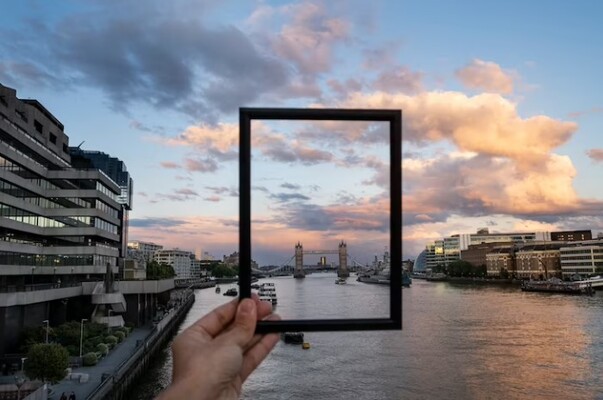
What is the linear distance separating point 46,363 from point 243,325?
74.8 feet

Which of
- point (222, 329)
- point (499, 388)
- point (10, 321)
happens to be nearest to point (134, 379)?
point (10, 321)

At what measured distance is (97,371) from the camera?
26.4m

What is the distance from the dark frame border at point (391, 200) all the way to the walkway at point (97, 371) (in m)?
21.8

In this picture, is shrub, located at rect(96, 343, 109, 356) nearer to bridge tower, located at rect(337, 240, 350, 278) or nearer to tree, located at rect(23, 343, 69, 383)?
tree, located at rect(23, 343, 69, 383)

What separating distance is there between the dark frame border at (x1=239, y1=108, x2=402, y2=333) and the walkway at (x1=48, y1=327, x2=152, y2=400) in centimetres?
2178

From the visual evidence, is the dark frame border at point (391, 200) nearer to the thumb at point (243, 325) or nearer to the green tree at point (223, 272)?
the thumb at point (243, 325)

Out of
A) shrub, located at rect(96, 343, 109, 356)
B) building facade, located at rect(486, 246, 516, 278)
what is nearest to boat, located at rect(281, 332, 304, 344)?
shrub, located at rect(96, 343, 109, 356)

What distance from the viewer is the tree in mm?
21734

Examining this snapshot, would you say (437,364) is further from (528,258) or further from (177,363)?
(528,258)

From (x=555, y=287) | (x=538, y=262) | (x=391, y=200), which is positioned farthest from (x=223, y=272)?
(x=391, y=200)

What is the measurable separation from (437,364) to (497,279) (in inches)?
4775

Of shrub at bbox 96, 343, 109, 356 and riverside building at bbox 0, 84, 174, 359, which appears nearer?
shrub at bbox 96, 343, 109, 356

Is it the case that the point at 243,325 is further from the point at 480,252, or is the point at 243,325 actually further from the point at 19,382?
the point at 480,252

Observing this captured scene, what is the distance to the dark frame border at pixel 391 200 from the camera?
8.11ft
